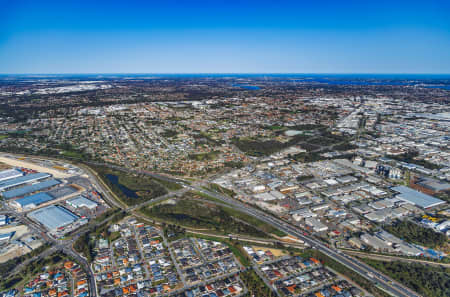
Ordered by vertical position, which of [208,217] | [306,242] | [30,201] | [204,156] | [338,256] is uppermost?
[204,156]

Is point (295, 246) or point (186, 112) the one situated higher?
point (186, 112)

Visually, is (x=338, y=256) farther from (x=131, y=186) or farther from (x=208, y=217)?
(x=131, y=186)

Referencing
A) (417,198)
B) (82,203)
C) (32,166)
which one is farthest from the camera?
(32,166)

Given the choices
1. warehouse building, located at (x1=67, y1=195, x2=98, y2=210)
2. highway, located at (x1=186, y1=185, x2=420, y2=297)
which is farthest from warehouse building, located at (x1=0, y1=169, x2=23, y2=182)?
highway, located at (x1=186, y1=185, x2=420, y2=297)

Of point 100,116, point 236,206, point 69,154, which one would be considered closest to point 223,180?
point 236,206

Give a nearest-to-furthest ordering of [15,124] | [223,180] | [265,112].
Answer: [223,180]
[15,124]
[265,112]

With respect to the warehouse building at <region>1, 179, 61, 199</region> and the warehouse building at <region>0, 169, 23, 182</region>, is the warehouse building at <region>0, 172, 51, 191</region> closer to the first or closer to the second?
the warehouse building at <region>0, 169, 23, 182</region>

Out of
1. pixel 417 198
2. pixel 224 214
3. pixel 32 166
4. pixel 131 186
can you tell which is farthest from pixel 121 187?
pixel 417 198

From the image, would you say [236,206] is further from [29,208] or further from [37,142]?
[37,142]
